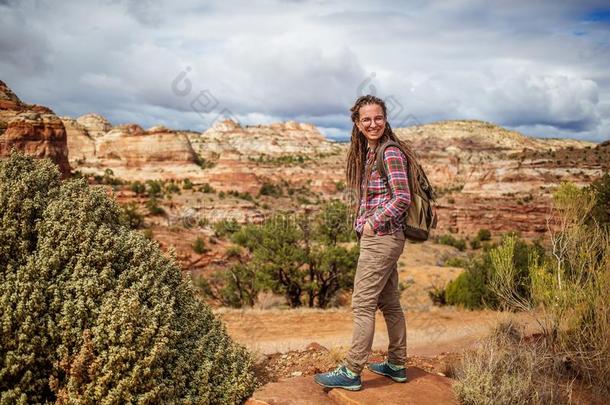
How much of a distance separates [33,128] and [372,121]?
20.5 metres

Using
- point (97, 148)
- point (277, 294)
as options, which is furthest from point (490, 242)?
point (97, 148)

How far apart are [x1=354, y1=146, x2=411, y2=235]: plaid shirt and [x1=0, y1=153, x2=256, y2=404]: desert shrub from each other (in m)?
1.58

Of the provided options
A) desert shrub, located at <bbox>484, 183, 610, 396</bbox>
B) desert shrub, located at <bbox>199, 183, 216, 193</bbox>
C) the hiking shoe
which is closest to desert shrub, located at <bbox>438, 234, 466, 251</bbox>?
desert shrub, located at <bbox>199, 183, 216, 193</bbox>

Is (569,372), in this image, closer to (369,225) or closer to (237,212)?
(369,225)

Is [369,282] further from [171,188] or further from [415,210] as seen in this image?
→ [171,188]

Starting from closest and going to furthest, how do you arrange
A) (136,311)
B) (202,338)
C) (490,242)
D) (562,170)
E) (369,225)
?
(136,311) < (369,225) < (202,338) < (490,242) < (562,170)

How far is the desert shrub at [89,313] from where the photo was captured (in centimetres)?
283

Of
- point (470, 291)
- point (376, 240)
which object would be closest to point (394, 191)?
point (376, 240)

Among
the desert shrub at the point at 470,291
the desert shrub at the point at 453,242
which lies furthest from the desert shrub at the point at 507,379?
the desert shrub at the point at 453,242

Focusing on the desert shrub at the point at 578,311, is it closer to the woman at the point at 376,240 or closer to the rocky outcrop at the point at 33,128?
the woman at the point at 376,240

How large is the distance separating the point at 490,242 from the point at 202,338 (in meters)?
33.8

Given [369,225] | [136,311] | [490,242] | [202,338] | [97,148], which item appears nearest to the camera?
[136,311]

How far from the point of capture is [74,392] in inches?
109

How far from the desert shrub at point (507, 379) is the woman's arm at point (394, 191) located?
1457 millimetres
